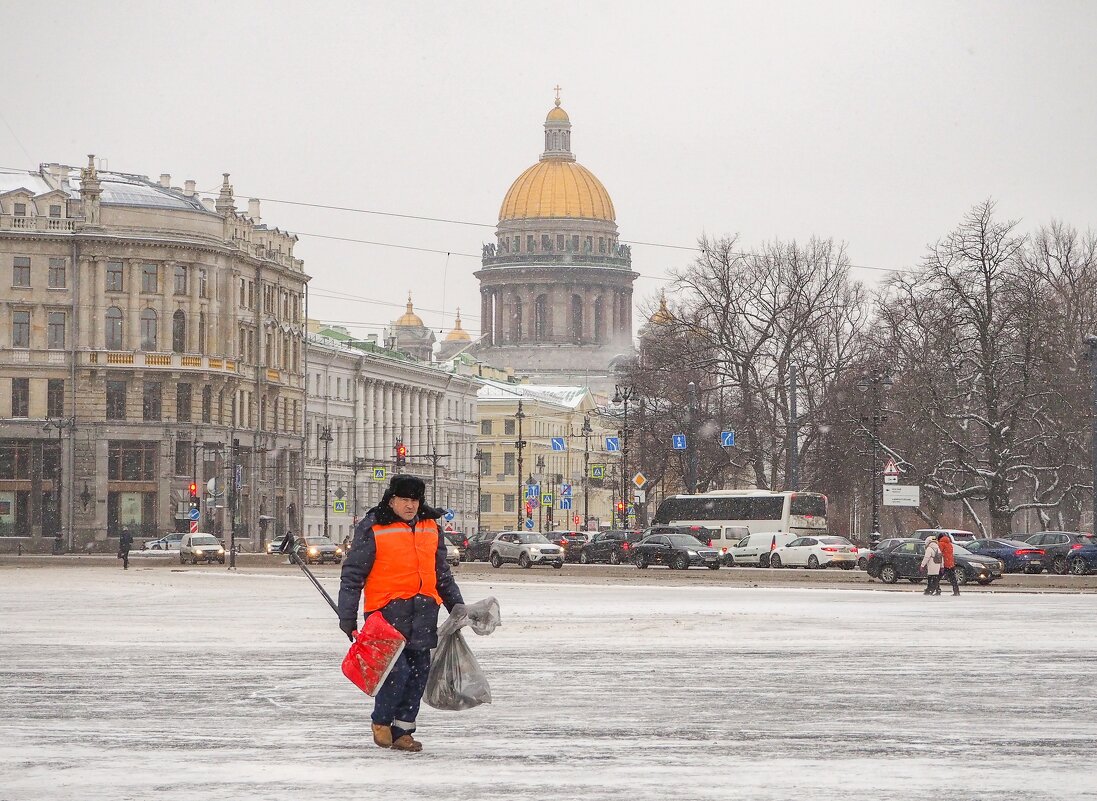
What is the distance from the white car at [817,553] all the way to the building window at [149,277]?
152 ft

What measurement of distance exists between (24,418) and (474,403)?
6692 cm

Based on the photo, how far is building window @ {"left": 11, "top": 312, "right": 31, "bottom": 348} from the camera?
338 ft

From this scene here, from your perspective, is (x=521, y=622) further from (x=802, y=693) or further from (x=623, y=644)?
(x=802, y=693)

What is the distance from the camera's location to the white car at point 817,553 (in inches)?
2630

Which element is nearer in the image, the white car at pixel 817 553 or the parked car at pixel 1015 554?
the parked car at pixel 1015 554

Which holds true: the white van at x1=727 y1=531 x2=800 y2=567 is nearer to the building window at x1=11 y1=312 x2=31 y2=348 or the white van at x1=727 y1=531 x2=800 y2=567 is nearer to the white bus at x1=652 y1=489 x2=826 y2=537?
the white bus at x1=652 y1=489 x2=826 y2=537

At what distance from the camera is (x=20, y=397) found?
103 m

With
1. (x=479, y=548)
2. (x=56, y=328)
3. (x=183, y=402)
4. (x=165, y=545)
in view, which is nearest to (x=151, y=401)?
(x=183, y=402)

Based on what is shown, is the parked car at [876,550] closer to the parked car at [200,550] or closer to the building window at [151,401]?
the parked car at [200,550]

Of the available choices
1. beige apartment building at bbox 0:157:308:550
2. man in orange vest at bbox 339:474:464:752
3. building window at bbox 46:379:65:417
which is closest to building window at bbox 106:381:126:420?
beige apartment building at bbox 0:157:308:550

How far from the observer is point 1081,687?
54.6 feet

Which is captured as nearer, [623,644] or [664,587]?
[623,644]

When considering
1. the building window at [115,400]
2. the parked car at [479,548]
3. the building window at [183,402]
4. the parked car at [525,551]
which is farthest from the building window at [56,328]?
the parked car at [525,551]

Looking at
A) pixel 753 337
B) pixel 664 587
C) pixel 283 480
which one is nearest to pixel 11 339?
pixel 283 480
